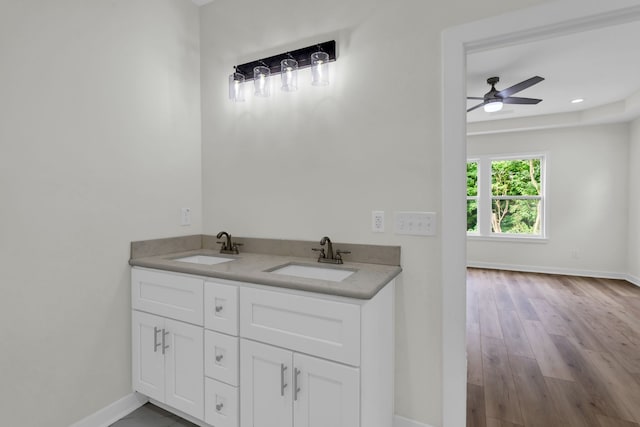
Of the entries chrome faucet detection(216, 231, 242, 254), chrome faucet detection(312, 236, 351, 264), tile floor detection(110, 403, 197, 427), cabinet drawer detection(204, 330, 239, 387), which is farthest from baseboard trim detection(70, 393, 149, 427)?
chrome faucet detection(312, 236, 351, 264)

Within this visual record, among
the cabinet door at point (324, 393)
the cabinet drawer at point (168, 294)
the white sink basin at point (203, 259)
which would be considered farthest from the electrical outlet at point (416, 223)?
the white sink basin at point (203, 259)

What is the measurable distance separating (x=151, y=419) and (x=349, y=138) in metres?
2.00

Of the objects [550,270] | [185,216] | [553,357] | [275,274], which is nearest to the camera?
[275,274]

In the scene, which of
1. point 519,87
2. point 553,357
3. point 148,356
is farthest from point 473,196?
point 148,356

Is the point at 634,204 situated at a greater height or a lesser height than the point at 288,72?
lesser

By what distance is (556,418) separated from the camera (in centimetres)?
183

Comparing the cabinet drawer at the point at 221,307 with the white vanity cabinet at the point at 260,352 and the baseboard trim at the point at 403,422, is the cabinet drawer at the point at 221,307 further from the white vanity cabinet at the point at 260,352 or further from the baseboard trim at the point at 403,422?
the baseboard trim at the point at 403,422

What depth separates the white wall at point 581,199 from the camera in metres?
5.00

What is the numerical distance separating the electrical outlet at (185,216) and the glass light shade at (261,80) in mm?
968

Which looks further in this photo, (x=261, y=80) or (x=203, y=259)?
(x=203, y=259)

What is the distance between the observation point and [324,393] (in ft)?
4.23

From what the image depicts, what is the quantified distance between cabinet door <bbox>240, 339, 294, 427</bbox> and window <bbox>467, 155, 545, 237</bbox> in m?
5.66

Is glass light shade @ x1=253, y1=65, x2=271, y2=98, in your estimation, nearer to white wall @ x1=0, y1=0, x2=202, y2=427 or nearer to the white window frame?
white wall @ x1=0, y1=0, x2=202, y2=427

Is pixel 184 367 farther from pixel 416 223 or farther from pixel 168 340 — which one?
pixel 416 223
